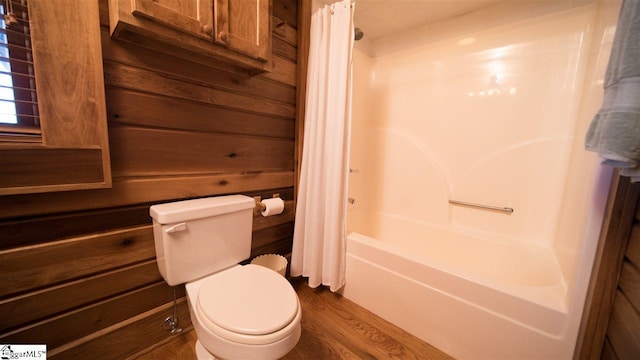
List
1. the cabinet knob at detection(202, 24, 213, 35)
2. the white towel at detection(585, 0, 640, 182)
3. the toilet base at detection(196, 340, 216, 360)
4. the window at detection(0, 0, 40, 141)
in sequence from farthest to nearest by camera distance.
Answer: the toilet base at detection(196, 340, 216, 360)
the cabinet knob at detection(202, 24, 213, 35)
the window at detection(0, 0, 40, 141)
the white towel at detection(585, 0, 640, 182)

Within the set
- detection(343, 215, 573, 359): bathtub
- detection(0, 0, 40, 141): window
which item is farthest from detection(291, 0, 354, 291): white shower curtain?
detection(0, 0, 40, 141): window

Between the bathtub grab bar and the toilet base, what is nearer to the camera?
the toilet base

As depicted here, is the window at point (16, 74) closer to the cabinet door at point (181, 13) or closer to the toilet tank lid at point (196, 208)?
the cabinet door at point (181, 13)

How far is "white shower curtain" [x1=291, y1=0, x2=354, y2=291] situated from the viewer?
1403 millimetres

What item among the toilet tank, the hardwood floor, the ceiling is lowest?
the hardwood floor

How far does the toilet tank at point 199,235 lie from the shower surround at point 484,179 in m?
0.77

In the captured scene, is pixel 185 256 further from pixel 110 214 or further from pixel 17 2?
pixel 17 2

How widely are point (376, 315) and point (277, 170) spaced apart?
1.20 m

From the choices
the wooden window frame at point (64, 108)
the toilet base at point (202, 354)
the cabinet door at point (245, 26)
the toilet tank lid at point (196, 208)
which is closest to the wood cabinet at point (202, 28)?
the cabinet door at point (245, 26)

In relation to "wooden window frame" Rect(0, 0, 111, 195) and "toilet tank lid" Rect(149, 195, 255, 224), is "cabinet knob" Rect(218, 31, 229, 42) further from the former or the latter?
"toilet tank lid" Rect(149, 195, 255, 224)

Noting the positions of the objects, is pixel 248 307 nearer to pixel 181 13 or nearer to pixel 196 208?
pixel 196 208

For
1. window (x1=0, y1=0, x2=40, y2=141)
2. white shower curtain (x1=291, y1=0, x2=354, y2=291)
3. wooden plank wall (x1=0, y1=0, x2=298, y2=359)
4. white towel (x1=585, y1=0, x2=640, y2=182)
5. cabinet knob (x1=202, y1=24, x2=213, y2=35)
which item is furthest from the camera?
white shower curtain (x1=291, y1=0, x2=354, y2=291)

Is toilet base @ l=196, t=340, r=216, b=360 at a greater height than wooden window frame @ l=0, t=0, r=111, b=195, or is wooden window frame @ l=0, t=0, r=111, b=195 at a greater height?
wooden window frame @ l=0, t=0, r=111, b=195

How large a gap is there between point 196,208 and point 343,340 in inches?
43.3
